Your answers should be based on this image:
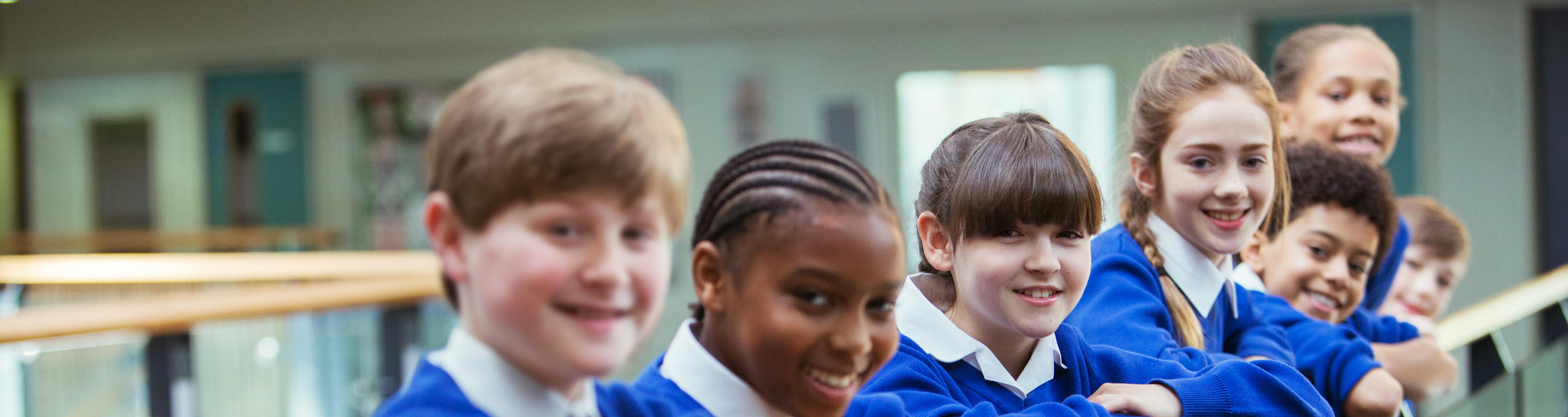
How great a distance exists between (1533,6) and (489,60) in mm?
7152

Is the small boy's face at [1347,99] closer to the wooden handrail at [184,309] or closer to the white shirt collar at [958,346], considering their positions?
the white shirt collar at [958,346]

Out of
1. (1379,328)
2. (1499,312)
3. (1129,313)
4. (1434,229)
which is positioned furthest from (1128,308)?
(1499,312)

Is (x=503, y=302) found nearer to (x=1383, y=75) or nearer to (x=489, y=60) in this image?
(x=1383, y=75)

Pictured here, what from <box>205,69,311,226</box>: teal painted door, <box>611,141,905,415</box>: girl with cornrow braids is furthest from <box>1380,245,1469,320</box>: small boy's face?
<box>205,69,311,226</box>: teal painted door

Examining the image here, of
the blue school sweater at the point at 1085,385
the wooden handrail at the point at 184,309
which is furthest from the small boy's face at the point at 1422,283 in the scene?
the wooden handrail at the point at 184,309

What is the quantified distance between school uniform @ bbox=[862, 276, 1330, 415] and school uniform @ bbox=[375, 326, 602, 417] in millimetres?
306

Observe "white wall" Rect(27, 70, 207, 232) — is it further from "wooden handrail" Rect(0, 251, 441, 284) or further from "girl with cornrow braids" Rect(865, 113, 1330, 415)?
"girl with cornrow braids" Rect(865, 113, 1330, 415)

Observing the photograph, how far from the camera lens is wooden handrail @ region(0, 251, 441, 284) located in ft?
13.0

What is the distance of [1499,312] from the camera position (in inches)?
105

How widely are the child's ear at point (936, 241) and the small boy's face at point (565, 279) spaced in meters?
0.31

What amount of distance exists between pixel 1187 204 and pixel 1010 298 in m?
0.31

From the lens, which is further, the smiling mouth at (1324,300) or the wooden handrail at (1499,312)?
the wooden handrail at (1499,312)

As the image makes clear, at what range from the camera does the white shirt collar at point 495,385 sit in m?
0.66

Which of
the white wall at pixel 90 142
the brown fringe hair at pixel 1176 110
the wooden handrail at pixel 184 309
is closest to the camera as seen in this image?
the brown fringe hair at pixel 1176 110
